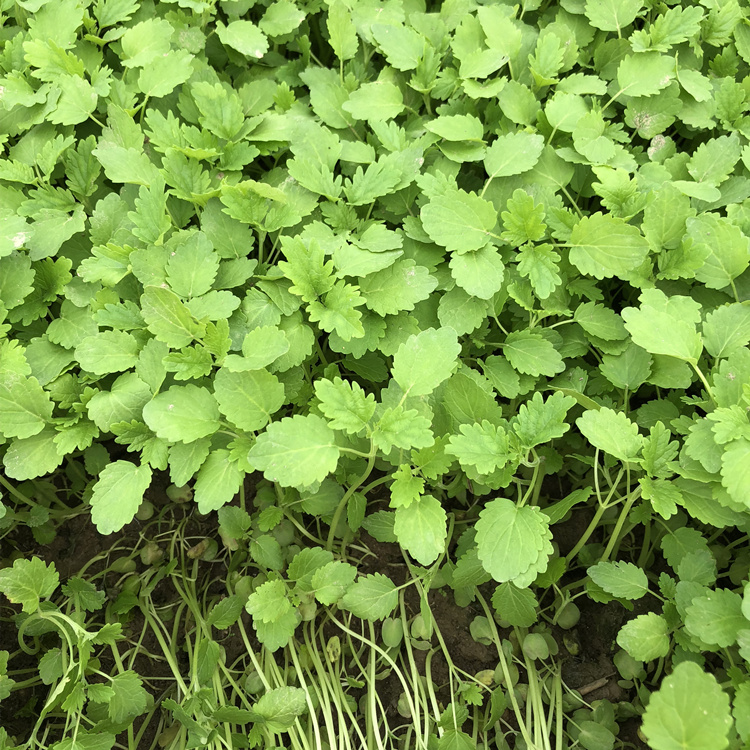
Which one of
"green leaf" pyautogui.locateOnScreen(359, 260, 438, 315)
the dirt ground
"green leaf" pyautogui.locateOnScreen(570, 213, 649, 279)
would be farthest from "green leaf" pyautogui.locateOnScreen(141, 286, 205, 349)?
"green leaf" pyautogui.locateOnScreen(570, 213, 649, 279)

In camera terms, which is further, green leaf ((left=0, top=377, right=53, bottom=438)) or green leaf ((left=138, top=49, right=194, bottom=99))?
green leaf ((left=138, top=49, right=194, bottom=99))

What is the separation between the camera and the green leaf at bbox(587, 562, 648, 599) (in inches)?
49.3

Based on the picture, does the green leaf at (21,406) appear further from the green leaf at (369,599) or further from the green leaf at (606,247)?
the green leaf at (606,247)

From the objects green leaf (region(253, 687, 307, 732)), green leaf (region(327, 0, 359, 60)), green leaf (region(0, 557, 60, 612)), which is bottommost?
green leaf (region(253, 687, 307, 732))

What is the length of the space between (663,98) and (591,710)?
4.99 ft

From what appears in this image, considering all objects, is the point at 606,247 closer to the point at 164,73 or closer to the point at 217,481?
the point at 217,481

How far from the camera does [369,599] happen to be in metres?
1.29

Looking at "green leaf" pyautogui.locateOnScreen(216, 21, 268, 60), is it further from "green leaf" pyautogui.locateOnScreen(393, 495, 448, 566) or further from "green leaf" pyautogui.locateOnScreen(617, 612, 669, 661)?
"green leaf" pyautogui.locateOnScreen(617, 612, 669, 661)

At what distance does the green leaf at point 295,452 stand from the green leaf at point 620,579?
611 millimetres

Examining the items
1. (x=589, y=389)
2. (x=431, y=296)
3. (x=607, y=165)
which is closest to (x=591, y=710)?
(x=589, y=389)

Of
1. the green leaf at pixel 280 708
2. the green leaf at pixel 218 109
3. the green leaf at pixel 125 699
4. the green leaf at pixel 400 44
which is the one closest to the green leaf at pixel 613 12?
the green leaf at pixel 400 44

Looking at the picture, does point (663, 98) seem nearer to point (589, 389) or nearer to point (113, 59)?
point (589, 389)

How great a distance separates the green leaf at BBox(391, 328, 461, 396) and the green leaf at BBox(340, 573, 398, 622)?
44cm

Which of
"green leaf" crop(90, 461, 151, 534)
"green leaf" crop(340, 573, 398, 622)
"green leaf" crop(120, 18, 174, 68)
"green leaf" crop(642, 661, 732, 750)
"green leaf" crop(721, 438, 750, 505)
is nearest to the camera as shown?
"green leaf" crop(642, 661, 732, 750)
